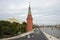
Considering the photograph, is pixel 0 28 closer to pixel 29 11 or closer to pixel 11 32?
pixel 11 32

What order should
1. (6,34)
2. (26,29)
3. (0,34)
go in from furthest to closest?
1. (26,29)
2. (6,34)
3. (0,34)

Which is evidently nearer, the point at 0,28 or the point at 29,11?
the point at 0,28

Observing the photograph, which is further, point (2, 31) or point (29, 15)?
point (29, 15)

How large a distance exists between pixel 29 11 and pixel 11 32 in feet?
139

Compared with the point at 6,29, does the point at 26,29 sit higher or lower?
lower

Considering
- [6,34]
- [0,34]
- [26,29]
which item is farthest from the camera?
[26,29]

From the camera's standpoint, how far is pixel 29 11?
10206 cm

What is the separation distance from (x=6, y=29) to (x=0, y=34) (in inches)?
285

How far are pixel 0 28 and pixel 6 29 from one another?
4.07 metres

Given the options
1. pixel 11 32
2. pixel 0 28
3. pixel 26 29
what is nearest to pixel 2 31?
pixel 0 28

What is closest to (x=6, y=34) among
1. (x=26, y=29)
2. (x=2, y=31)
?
(x=2, y=31)

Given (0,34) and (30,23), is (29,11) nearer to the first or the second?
(30,23)

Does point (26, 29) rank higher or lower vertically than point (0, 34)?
lower

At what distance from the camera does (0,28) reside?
184ft
